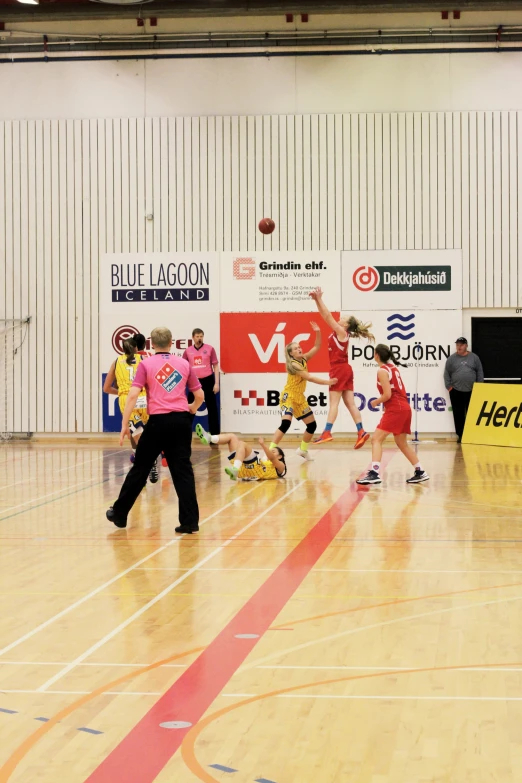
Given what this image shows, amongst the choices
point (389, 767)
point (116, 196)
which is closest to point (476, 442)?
point (116, 196)

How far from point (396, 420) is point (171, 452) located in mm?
4255

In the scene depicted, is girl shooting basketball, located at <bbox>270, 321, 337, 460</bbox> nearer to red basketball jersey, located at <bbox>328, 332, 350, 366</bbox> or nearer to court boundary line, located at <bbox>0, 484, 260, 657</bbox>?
red basketball jersey, located at <bbox>328, 332, 350, 366</bbox>

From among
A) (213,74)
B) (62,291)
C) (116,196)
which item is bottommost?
(62,291)

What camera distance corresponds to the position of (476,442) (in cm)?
2122

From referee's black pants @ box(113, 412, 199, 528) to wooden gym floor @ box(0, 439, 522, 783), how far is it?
0.48 m

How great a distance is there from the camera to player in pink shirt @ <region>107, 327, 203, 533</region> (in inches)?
394

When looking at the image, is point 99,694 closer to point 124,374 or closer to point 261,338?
point 124,374

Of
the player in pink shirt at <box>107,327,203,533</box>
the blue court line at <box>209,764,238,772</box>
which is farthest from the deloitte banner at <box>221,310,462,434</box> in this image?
the blue court line at <box>209,764,238,772</box>

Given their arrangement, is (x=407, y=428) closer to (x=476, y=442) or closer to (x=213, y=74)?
(x=476, y=442)

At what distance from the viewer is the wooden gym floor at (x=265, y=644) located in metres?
4.36

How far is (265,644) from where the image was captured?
6.17m

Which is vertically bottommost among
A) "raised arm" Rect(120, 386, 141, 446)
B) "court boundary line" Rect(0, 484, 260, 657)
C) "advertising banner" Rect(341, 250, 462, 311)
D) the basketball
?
"court boundary line" Rect(0, 484, 260, 657)

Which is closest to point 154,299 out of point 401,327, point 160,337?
point 401,327

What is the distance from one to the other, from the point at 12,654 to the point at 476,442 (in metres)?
16.3
